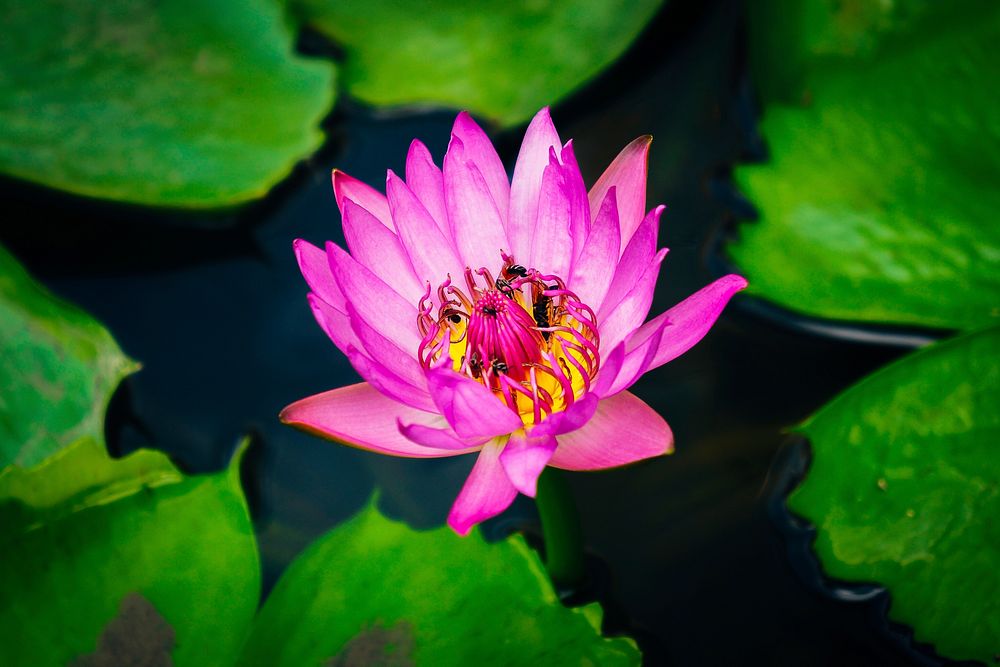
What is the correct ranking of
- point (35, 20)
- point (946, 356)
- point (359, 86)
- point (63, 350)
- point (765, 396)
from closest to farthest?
point (946, 356), point (63, 350), point (765, 396), point (35, 20), point (359, 86)

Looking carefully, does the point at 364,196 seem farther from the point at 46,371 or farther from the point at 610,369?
the point at 46,371

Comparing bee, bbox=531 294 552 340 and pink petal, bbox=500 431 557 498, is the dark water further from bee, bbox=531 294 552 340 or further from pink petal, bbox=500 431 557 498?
pink petal, bbox=500 431 557 498

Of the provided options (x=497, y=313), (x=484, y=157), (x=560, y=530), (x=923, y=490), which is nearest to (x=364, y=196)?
(x=484, y=157)

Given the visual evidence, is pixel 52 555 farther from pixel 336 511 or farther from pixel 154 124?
pixel 154 124

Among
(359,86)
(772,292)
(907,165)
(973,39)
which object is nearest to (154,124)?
(359,86)

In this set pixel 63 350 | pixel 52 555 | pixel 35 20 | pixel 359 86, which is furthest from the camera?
pixel 359 86

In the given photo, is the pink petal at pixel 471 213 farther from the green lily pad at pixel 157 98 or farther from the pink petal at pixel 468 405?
the green lily pad at pixel 157 98

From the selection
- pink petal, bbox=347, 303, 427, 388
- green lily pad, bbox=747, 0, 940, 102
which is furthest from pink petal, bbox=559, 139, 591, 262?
green lily pad, bbox=747, 0, 940, 102
